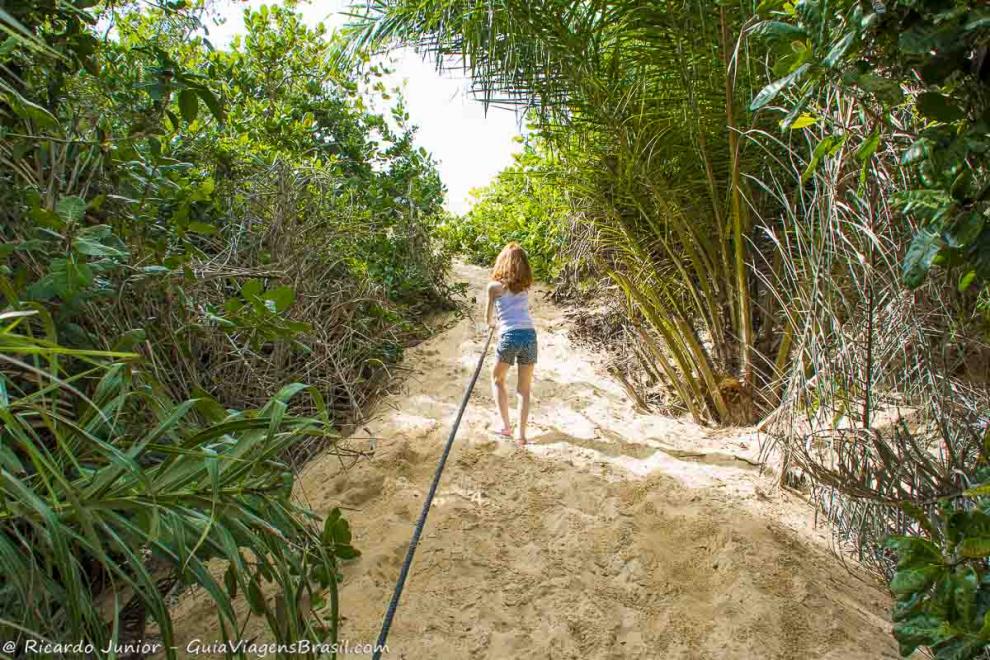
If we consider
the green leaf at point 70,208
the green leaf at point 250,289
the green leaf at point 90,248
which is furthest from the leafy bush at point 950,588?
the green leaf at point 70,208

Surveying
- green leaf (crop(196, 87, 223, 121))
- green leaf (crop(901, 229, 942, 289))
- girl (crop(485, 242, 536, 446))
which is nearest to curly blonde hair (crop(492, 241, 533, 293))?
girl (crop(485, 242, 536, 446))

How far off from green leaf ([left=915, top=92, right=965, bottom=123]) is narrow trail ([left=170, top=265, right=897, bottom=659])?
1801 mm

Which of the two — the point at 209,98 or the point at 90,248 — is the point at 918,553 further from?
the point at 209,98

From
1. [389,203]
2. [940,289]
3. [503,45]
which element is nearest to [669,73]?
[503,45]

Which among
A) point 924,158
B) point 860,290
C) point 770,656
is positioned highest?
point 924,158

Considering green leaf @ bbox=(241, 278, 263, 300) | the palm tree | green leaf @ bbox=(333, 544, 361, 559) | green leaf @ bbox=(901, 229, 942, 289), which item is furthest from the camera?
the palm tree

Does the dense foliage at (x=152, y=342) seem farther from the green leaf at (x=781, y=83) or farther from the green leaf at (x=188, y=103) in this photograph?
the green leaf at (x=781, y=83)

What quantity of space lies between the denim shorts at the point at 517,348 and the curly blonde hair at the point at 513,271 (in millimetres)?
298

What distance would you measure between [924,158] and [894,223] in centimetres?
129

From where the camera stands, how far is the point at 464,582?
2619mm

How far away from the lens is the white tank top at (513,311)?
4.21 m

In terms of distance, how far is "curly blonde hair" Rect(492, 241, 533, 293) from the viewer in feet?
13.8

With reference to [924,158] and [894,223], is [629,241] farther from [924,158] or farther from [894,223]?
[924,158]

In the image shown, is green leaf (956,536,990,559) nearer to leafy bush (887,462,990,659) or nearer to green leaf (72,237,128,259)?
leafy bush (887,462,990,659)
